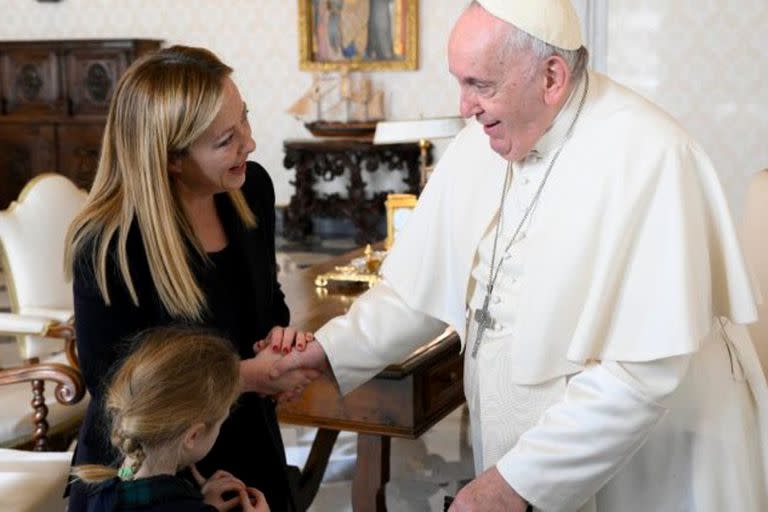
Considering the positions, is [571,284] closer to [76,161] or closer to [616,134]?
[616,134]

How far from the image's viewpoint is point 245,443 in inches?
103

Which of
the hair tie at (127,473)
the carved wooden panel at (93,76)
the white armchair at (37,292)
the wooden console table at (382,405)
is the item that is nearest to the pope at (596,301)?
the hair tie at (127,473)

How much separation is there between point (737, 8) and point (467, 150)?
5856 millimetres

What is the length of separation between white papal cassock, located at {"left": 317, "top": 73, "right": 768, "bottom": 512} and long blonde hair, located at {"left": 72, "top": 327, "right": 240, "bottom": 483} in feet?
1.93

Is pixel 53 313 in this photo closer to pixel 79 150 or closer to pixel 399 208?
pixel 399 208

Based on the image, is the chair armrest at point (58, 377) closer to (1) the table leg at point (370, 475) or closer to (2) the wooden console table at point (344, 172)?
(1) the table leg at point (370, 475)

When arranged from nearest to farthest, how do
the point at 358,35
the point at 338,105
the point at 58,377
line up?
the point at 58,377, the point at 358,35, the point at 338,105

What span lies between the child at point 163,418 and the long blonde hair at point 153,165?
0.21 m

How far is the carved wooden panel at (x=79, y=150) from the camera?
10.9 metres

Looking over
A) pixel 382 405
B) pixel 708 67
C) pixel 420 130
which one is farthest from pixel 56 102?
pixel 382 405

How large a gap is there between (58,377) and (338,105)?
7391 mm

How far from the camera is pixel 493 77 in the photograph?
2240 mm

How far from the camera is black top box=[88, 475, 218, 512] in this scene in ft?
6.63

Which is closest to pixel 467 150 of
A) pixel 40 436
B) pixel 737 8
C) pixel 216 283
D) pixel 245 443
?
pixel 216 283
